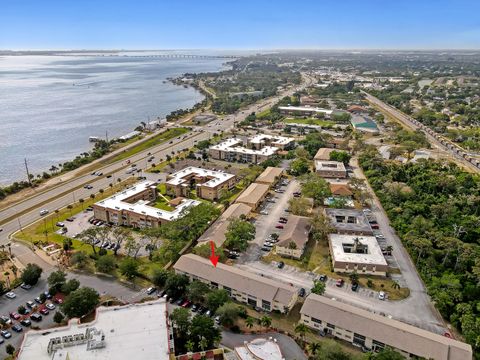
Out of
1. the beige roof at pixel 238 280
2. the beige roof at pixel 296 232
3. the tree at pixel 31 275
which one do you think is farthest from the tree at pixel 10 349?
the beige roof at pixel 296 232

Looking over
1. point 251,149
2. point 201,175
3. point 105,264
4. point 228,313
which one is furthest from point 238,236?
point 251,149

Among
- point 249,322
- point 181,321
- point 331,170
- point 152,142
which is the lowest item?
point 249,322

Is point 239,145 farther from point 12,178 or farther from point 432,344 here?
point 432,344

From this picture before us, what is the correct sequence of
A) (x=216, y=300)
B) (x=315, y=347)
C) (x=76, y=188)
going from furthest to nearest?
(x=76, y=188), (x=216, y=300), (x=315, y=347)

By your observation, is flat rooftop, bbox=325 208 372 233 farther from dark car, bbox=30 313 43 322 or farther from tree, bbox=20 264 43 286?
tree, bbox=20 264 43 286

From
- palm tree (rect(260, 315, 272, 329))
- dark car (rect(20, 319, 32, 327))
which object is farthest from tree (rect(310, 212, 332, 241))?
dark car (rect(20, 319, 32, 327))

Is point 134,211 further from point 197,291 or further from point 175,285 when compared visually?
point 197,291

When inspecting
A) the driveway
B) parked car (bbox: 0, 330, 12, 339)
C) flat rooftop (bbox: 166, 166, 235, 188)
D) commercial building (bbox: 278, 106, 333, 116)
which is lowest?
the driveway
